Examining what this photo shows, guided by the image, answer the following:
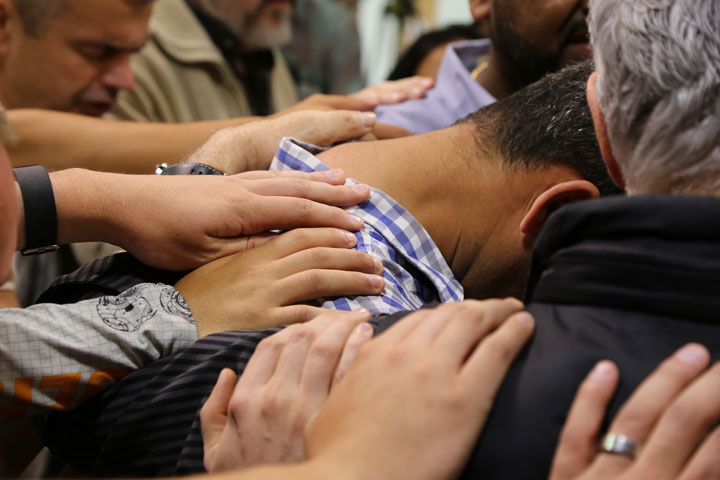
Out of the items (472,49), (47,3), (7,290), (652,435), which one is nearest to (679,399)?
(652,435)

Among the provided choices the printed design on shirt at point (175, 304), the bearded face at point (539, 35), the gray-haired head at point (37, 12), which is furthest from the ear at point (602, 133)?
the gray-haired head at point (37, 12)

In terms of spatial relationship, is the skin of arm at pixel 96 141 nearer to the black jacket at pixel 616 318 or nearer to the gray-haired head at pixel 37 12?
the gray-haired head at pixel 37 12

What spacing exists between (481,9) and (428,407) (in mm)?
1513

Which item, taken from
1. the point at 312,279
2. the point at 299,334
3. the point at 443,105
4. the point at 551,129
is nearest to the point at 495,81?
the point at 443,105

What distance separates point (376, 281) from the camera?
102cm

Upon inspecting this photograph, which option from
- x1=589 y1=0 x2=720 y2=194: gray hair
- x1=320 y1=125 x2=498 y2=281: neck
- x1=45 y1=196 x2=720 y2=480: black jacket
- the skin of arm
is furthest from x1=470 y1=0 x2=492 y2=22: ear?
x1=45 y1=196 x2=720 y2=480: black jacket

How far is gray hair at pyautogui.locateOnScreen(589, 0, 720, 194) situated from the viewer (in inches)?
28.0

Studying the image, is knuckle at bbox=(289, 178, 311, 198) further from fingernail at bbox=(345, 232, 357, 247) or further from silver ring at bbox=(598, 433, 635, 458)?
silver ring at bbox=(598, 433, 635, 458)

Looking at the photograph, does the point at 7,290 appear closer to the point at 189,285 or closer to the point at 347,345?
the point at 189,285

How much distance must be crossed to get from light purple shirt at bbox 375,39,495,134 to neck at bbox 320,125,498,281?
A: 0.55 metres

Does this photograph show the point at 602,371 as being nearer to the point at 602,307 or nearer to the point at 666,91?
the point at 602,307

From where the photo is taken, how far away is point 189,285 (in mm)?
1085

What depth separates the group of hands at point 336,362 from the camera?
2.01 feet

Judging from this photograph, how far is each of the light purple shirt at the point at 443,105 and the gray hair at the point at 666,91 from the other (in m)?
0.96
